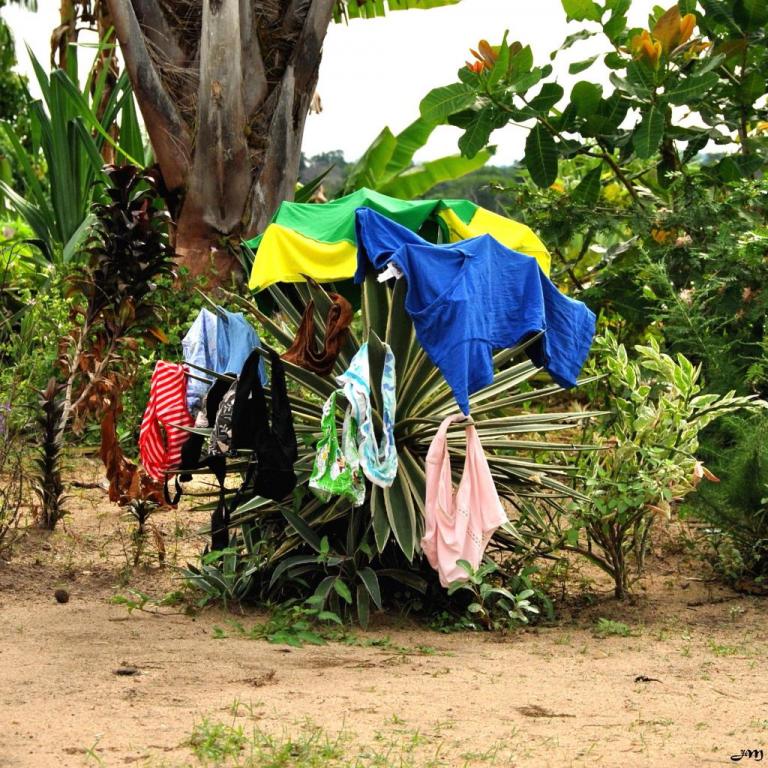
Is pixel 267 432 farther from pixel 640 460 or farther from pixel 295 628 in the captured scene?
pixel 640 460

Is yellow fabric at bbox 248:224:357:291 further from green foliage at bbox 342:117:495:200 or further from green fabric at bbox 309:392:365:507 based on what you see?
green foliage at bbox 342:117:495:200

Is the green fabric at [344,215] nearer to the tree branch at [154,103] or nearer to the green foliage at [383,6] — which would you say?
the tree branch at [154,103]

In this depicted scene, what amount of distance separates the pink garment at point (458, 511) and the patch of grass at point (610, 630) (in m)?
0.71

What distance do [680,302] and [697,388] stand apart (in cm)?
109

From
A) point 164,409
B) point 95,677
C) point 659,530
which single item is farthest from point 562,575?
point 95,677

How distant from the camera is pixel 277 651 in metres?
4.84

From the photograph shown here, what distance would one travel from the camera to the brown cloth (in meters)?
5.32

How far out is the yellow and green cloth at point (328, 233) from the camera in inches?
208

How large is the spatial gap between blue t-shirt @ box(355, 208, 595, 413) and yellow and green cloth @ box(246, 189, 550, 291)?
18 centimetres

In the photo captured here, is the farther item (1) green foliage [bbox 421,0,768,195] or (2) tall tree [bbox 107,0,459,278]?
(2) tall tree [bbox 107,0,459,278]

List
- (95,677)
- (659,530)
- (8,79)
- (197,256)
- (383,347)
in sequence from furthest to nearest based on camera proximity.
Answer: (8,79), (197,256), (659,530), (383,347), (95,677)

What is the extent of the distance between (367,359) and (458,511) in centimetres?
83

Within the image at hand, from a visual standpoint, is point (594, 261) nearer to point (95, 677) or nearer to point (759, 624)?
point (759, 624)

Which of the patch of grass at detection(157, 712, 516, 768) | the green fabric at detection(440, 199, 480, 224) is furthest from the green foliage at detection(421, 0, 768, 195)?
the patch of grass at detection(157, 712, 516, 768)
